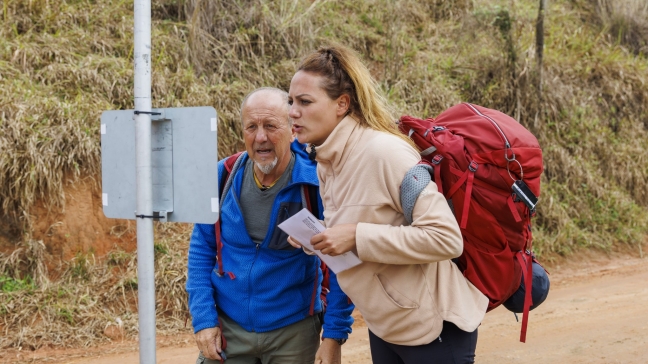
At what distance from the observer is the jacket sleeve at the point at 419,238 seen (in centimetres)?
232

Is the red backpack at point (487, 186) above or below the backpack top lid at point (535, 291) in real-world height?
above

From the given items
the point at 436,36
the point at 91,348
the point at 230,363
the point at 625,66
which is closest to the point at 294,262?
the point at 230,363

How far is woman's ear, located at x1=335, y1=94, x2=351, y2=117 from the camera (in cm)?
258

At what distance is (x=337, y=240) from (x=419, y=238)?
29 cm

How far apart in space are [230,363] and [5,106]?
15.8 feet

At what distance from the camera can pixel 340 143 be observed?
2500 mm

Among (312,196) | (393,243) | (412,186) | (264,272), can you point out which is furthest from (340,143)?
(264,272)

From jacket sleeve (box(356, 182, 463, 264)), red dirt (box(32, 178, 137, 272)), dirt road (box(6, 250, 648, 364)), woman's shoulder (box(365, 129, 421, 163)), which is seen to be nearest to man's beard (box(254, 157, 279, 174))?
woman's shoulder (box(365, 129, 421, 163))

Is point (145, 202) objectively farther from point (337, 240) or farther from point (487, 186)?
point (487, 186)

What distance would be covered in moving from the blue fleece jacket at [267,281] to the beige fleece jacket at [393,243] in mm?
395

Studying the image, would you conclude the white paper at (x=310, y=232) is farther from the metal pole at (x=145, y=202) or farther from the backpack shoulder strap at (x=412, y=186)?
the metal pole at (x=145, y=202)

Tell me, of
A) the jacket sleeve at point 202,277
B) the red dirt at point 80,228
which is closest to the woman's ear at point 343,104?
the jacket sleeve at point 202,277

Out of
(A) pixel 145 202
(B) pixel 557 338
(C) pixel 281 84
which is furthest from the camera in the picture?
(C) pixel 281 84

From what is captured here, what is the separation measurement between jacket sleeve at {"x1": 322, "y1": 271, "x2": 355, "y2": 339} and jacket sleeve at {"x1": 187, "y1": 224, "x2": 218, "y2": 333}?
0.50 m
